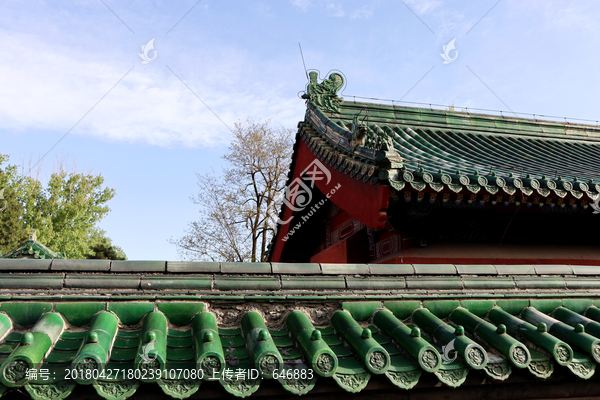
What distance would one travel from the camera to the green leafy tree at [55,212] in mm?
21172

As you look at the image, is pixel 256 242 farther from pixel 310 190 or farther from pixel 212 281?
pixel 212 281

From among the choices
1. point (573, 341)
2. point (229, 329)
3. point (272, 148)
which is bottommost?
point (573, 341)

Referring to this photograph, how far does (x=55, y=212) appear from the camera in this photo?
21641 mm

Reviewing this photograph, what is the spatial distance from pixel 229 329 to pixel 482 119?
27.3 feet

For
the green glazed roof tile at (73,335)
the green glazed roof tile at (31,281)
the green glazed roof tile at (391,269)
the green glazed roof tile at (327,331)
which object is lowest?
the green glazed roof tile at (73,335)

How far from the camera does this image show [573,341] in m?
3.32

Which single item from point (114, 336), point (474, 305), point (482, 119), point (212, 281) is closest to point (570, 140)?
point (482, 119)

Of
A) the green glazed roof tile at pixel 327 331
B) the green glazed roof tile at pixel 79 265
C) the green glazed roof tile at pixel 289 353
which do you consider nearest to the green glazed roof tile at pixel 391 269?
the green glazed roof tile at pixel 327 331

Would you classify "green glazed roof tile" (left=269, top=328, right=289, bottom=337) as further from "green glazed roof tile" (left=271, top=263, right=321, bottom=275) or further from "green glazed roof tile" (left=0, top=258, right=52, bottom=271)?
"green glazed roof tile" (left=0, top=258, right=52, bottom=271)

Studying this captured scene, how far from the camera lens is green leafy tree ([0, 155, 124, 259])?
69.5 ft

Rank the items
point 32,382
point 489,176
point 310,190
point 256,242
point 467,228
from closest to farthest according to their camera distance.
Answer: point 32,382
point 489,176
point 467,228
point 310,190
point 256,242

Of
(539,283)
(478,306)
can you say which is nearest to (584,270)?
(539,283)

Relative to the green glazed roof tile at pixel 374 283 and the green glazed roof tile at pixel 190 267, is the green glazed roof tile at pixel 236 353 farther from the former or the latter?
the green glazed roof tile at pixel 374 283

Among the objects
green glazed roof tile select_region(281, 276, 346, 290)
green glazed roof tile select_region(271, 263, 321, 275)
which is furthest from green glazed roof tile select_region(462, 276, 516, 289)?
green glazed roof tile select_region(271, 263, 321, 275)
